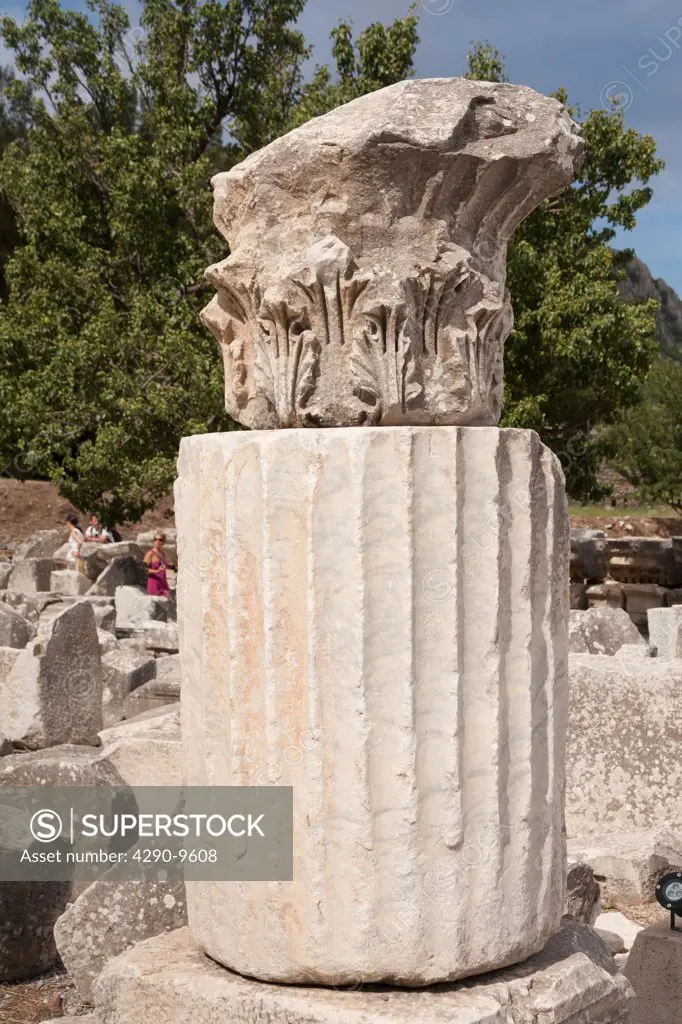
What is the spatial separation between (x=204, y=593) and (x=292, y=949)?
77cm

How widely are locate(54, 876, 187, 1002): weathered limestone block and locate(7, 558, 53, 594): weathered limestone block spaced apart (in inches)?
447

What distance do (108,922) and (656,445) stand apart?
22.5 m

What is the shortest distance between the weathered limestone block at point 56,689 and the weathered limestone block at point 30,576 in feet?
27.3

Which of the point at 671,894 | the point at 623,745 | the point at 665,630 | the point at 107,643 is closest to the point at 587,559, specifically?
the point at 665,630

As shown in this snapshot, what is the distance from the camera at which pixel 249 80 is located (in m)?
17.3

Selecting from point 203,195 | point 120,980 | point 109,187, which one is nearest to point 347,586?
point 120,980

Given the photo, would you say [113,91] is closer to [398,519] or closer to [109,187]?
[109,187]

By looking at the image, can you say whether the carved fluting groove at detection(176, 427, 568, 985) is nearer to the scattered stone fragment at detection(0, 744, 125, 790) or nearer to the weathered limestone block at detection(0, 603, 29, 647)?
the scattered stone fragment at detection(0, 744, 125, 790)

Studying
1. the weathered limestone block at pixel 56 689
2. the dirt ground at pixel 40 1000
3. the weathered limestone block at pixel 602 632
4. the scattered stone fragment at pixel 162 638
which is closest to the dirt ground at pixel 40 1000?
the dirt ground at pixel 40 1000

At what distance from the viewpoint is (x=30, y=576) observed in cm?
1455

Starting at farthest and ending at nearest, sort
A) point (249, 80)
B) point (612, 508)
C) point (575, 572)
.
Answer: point (612, 508)
point (249, 80)
point (575, 572)

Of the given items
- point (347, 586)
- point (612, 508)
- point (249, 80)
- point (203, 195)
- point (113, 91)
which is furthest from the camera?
point (612, 508)

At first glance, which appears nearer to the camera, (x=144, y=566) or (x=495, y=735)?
(x=495, y=735)

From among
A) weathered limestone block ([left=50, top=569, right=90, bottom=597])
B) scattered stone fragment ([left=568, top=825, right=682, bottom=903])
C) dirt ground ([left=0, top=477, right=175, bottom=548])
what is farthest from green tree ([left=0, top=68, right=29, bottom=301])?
scattered stone fragment ([left=568, top=825, right=682, bottom=903])
